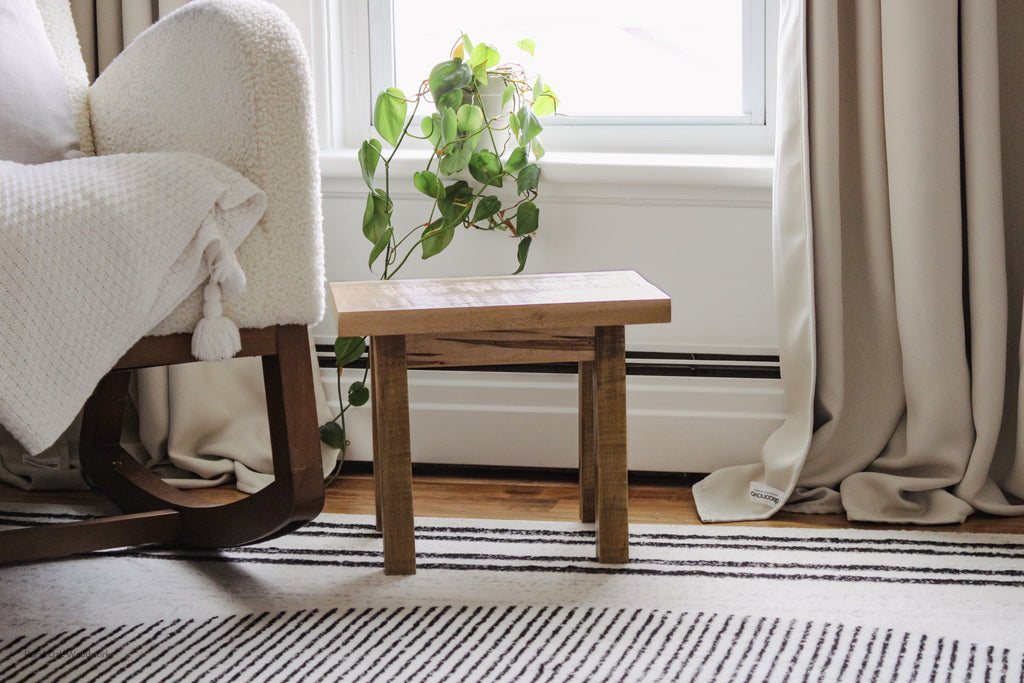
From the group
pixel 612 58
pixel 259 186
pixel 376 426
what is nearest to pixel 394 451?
pixel 376 426

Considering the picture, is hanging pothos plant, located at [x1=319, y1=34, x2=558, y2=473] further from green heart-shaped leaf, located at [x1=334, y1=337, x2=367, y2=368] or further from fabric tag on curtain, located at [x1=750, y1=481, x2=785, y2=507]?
fabric tag on curtain, located at [x1=750, y1=481, x2=785, y2=507]

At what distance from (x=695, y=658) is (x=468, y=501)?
591mm

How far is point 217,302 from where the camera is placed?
1.05 meters

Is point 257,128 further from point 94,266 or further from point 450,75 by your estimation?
point 450,75

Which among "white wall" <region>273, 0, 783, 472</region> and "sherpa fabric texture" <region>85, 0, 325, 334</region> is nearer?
"sherpa fabric texture" <region>85, 0, 325, 334</region>

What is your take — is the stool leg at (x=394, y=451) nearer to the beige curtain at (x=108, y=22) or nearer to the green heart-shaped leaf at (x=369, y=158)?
the green heart-shaped leaf at (x=369, y=158)

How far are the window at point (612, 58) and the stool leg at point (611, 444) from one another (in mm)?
712

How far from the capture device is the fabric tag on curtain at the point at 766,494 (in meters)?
1.48

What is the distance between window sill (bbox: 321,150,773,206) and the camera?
1.60 m

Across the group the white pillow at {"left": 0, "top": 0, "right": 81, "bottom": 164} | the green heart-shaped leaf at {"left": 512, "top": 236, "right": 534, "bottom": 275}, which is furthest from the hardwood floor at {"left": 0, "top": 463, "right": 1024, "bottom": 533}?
the white pillow at {"left": 0, "top": 0, "right": 81, "bottom": 164}

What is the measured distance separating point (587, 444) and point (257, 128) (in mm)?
623

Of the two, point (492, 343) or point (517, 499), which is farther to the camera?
point (517, 499)

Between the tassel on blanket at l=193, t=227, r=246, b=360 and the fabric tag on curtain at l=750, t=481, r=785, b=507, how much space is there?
32.6 inches

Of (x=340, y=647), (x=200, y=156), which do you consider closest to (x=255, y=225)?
(x=200, y=156)
